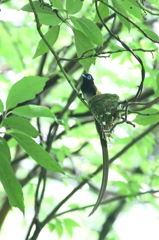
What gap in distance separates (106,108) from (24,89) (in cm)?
26

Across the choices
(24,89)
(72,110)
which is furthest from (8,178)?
(72,110)

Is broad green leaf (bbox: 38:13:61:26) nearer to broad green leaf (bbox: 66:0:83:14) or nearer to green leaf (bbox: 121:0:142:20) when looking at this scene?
broad green leaf (bbox: 66:0:83:14)

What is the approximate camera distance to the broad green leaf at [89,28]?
117cm

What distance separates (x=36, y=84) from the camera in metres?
1.08

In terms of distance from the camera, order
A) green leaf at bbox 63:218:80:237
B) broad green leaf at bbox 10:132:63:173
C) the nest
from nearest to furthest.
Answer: broad green leaf at bbox 10:132:63:173
the nest
green leaf at bbox 63:218:80:237

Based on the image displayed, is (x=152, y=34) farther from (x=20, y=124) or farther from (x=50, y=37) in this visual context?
(x=20, y=124)

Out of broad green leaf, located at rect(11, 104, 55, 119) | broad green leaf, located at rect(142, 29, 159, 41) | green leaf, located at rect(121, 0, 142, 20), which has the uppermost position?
green leaf, located at rect(121, 0, 142, 20)

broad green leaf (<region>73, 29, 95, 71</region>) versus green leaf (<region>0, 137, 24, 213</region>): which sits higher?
broad green leaf (<region>73, 29, 95, 71</region>)

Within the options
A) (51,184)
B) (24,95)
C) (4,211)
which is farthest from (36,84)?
(51,184)

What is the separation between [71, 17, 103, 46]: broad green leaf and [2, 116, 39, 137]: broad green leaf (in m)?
0.36

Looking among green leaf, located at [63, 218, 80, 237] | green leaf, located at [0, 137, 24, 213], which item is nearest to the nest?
green leaf, located at [0, 137, 24, 213]

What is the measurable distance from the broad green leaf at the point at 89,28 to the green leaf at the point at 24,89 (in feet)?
0.76

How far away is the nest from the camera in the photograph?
1156 mm

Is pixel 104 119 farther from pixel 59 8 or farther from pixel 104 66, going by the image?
pixel 104 66
